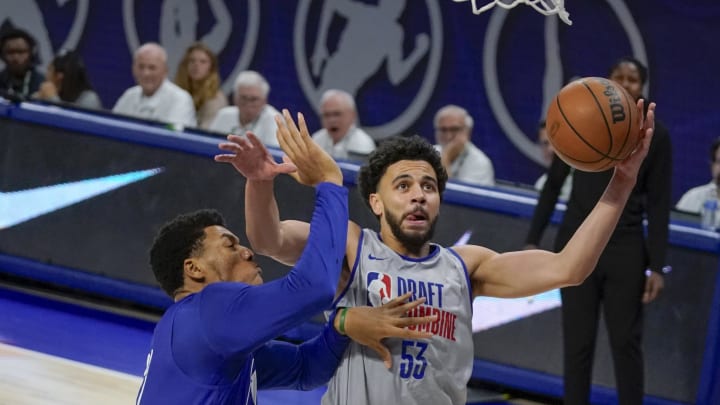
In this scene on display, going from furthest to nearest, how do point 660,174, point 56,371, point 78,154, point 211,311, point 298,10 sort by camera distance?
point 298,10 → point 78,154 → point 56,371 → point 660,174 → point 211,311

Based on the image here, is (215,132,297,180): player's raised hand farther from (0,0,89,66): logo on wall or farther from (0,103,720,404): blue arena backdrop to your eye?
(0,0,89,66): logo on wall

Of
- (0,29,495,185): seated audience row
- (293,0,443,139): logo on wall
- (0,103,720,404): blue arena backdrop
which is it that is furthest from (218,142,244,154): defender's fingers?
(293,0,443,139): logo on wall

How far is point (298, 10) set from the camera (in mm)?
11758

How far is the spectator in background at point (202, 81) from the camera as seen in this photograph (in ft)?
31.7

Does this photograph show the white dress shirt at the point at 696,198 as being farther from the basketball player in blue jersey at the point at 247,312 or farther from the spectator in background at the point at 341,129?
the basketball player in blue jersey at the point at 247,312

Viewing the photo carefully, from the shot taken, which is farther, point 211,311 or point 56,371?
point 56,371

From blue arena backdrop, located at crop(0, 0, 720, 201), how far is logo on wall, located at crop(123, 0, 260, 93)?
0.04 feet

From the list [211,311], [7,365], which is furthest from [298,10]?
[211,311]

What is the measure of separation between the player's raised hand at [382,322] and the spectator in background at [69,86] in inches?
239

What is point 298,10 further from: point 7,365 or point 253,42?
point 7,365

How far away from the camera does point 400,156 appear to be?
4.21 m

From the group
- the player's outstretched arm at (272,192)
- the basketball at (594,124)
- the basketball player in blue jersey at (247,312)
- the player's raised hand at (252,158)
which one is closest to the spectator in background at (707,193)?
the basketball at (594,124)

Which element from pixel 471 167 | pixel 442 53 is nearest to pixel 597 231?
pixel 471 167

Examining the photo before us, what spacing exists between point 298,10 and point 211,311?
8.41 metres
